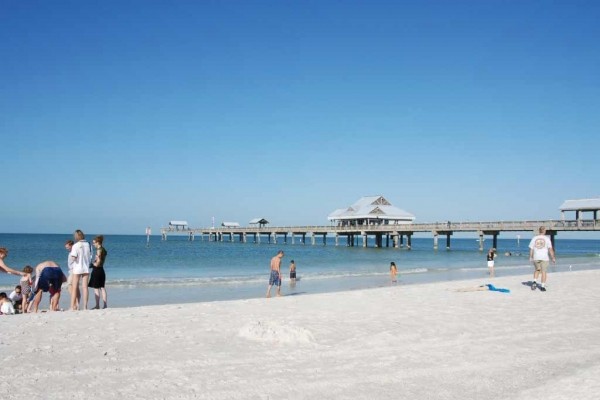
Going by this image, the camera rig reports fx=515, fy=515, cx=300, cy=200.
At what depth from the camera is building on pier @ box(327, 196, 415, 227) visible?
58.3 meters

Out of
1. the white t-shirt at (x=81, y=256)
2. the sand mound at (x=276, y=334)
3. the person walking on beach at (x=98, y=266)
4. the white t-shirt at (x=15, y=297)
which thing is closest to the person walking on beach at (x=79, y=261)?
the white t-shirt at (x=81, y=256)

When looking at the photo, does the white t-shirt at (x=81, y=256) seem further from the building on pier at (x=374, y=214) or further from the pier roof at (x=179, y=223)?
the pier roof at (x=179, y=223)

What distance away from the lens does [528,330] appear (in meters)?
7.69

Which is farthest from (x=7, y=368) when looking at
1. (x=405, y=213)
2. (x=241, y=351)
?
(x=405, y=213)

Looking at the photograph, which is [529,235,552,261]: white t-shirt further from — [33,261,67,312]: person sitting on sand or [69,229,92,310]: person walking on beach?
[33,261,67,312]: person sitting on sand

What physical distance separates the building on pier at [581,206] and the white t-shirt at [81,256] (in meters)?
40.7

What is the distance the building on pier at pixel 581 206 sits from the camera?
41.6 m

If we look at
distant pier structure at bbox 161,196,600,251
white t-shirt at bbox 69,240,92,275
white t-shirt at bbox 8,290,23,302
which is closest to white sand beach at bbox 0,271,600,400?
white t-shirt at bbox 69,240,92,275

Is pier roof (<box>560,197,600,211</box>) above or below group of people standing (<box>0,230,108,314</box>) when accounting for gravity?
above

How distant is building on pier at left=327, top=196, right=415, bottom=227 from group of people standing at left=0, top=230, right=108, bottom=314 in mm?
48387

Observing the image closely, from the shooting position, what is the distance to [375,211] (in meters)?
58.6

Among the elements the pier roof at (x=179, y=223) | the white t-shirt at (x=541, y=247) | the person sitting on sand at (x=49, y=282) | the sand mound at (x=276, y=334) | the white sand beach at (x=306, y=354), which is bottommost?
the white sand beach at (x=306, y=354)

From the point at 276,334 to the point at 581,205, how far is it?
42913 millimetres

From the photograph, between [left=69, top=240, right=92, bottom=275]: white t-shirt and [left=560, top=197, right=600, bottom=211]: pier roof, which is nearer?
[left=69, top=240, right=92, bottom=275]: white t-shirt
